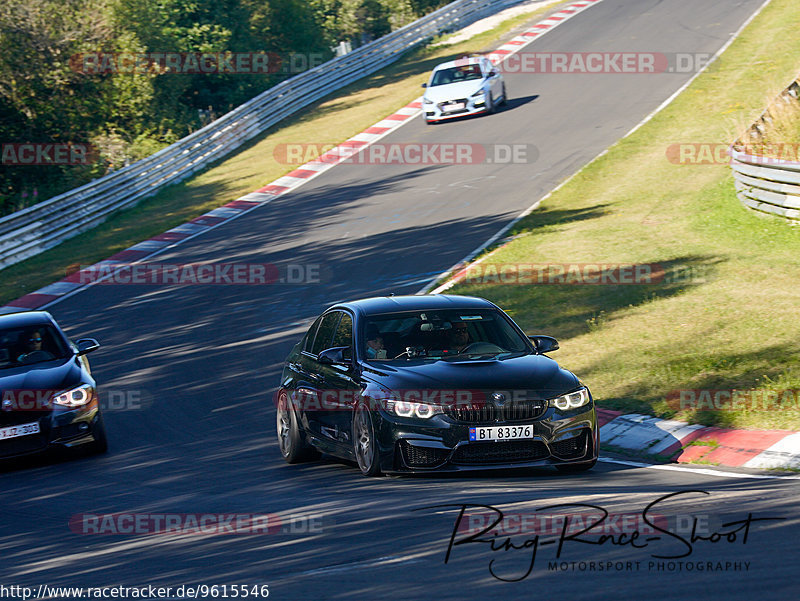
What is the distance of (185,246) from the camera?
79.8 feet

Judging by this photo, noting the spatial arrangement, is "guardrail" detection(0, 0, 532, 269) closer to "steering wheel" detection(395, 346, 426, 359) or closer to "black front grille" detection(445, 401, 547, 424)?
"steering wheel" detection(395, 346, 426, 359)

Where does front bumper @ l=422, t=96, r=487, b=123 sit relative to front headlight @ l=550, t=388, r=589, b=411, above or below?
above

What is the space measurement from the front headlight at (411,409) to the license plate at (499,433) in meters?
0.32

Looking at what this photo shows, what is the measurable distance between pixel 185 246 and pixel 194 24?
60.2ft

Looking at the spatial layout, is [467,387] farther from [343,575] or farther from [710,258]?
[710,258]

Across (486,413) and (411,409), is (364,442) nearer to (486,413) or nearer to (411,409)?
(411,409)

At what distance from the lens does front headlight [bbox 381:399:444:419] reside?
843 centimetres

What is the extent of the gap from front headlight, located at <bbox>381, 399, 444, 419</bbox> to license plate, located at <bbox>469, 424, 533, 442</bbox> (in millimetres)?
320

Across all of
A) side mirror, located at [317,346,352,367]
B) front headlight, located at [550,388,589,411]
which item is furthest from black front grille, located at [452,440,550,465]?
side mirror, located at [317,346,352,367]

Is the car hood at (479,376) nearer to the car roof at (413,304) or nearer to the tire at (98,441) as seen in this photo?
the car roof at (413,304)

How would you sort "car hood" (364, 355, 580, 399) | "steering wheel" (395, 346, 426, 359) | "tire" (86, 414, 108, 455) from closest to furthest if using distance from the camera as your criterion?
"car hood" (364, 355, 580, 399) < "steering wheel" (395, 346, 426, 359) < "tire" (86, 414, 108, 455)

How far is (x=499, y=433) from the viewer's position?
837 cm

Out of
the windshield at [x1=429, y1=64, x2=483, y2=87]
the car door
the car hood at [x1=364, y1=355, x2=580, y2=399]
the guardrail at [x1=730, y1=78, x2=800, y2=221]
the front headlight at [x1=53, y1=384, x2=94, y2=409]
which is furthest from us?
the windshield at [x1=429, y1=64, x2=483, y2=87]

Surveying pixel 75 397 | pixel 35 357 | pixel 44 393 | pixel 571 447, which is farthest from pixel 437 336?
pixel 35 357
